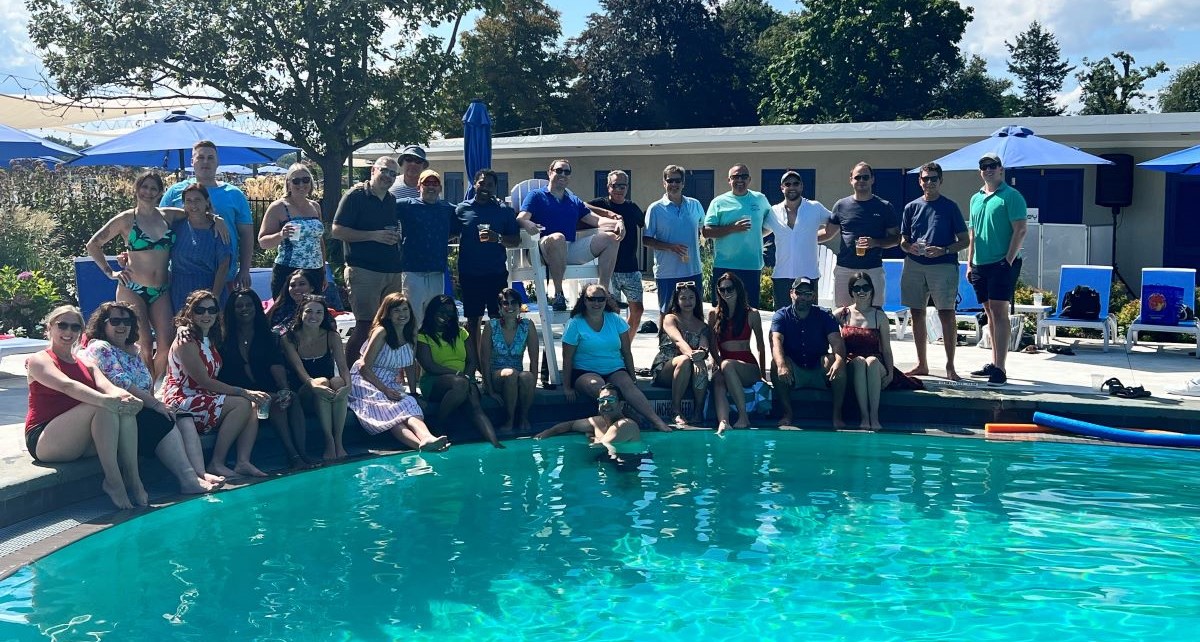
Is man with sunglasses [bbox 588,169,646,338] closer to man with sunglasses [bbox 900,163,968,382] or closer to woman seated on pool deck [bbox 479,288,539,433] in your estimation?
woman seated on pool deck [bbox 479,288,539,433]

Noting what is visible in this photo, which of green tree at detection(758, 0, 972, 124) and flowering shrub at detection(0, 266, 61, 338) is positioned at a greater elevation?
green tree at detection(758, 0, 972, 124)

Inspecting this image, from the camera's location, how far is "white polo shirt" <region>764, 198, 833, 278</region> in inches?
365

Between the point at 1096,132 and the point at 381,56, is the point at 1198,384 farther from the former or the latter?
the point at 381,56

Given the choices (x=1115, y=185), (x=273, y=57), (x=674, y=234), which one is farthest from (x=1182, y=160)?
(x=273, y=57)

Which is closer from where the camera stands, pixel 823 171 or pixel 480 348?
pixel 480 348

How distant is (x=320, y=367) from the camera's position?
7.60 m

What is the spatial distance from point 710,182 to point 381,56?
6702mm

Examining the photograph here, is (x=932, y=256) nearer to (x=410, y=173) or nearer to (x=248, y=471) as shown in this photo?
(x=410, y=173)

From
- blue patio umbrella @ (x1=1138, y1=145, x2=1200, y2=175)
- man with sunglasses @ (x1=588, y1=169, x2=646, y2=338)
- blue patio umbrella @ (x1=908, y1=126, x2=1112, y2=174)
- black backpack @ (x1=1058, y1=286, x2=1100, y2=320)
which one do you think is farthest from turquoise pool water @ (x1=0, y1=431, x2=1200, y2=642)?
blue patio umbrella @ (x1=908, y1=126, x2=1112, y2=174)

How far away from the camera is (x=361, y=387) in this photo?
26.0 feet

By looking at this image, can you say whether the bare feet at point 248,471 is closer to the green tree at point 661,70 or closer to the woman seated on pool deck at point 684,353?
the woman seated on pool deck at point 684,353

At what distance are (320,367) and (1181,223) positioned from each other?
12.0 m

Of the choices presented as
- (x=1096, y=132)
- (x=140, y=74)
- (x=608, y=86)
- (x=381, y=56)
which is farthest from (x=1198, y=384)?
(x=608, y=86)

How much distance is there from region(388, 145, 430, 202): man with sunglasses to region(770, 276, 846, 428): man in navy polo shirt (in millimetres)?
2864
